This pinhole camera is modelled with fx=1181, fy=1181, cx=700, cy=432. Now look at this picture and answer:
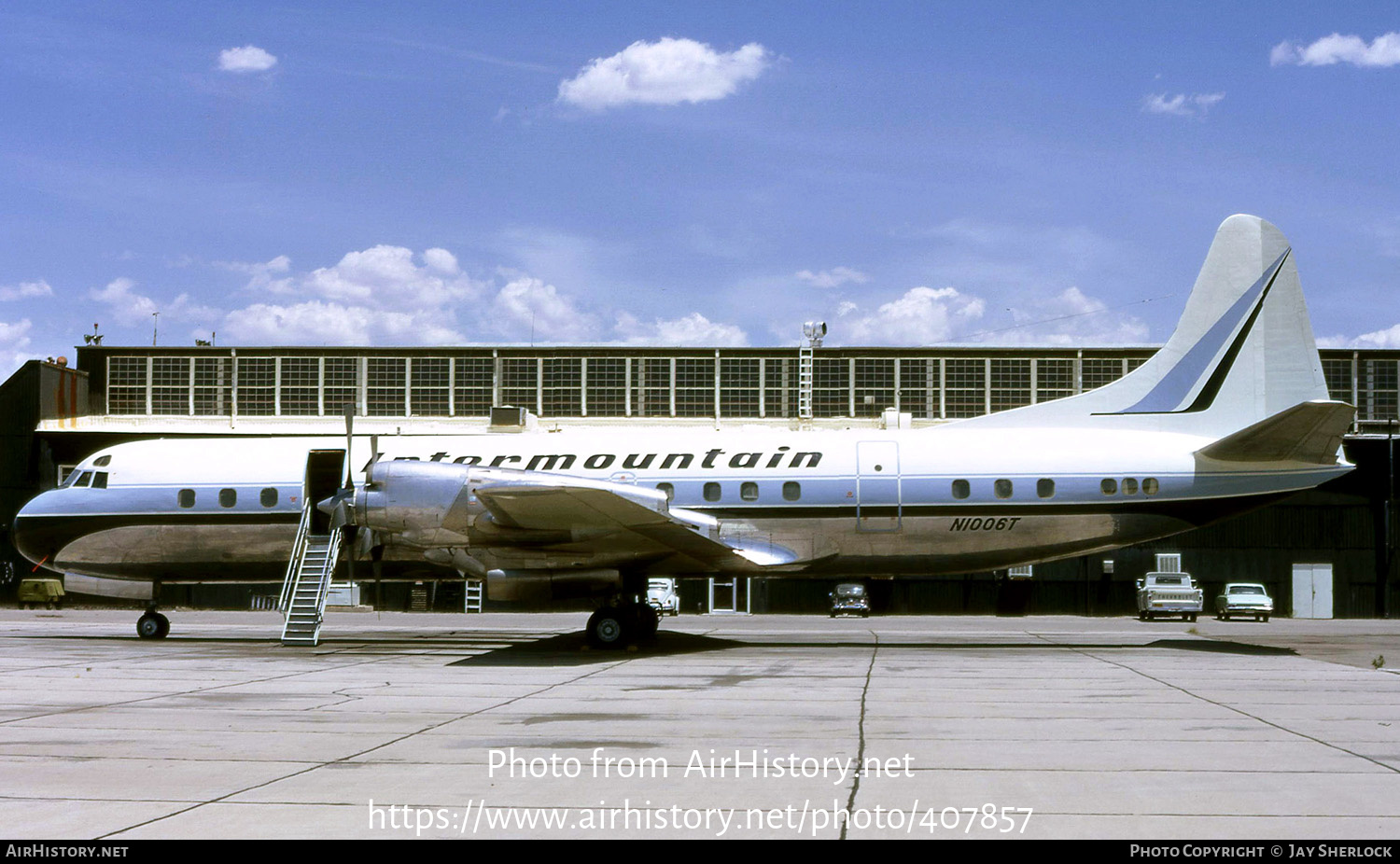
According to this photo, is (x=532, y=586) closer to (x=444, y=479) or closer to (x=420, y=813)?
(x=444, y=479)

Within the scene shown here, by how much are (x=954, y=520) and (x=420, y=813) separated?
14.3 metres

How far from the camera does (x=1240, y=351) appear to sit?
68.7 feet

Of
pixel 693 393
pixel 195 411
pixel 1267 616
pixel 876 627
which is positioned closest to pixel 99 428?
pixel 195 411

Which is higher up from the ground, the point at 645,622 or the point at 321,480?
the point at 321,480

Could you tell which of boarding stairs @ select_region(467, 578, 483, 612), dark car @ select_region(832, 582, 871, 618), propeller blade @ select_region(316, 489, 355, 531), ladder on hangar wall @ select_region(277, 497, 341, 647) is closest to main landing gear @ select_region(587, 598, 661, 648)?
propeller blade @ select_region(316, 489, 355, 531)

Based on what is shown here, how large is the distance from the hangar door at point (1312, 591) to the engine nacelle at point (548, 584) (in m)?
36.6

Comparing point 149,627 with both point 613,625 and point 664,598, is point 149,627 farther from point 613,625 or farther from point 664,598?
point 664,598

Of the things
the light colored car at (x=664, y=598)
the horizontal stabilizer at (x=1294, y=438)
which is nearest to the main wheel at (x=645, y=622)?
the horizontal stabilizer at (x=1294, y=438)

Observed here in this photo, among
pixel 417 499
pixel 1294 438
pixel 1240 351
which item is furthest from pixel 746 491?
pixel 1240 351

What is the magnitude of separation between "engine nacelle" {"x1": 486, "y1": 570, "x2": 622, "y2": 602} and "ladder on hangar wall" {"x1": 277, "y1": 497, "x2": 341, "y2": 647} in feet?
10.0

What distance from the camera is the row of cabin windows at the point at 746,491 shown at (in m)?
20.5

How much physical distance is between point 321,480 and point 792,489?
8794mm

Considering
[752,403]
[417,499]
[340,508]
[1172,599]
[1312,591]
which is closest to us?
[417,499]

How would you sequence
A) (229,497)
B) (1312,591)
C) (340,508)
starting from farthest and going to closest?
1. (1312,591)
2. (229,497)
3. (340,508)
